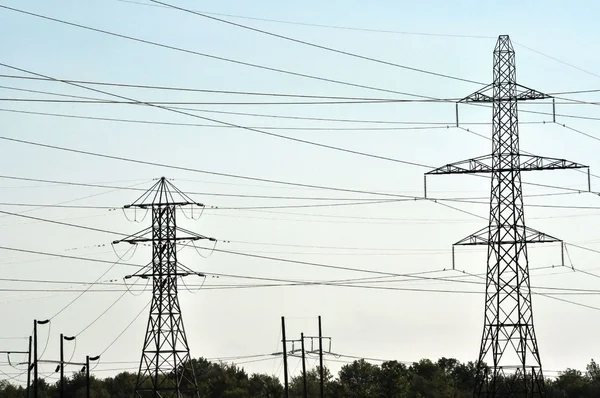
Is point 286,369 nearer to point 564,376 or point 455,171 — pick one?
point 455,171

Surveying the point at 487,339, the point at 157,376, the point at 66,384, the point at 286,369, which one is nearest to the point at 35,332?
the point at 157,376

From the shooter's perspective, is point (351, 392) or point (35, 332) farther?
point (351, 392)

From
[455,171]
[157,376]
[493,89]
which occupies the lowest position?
[157,376]

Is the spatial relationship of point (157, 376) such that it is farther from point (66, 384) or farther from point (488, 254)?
point (66, 384)

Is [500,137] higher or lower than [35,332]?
higher

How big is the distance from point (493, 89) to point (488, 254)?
8523 mm

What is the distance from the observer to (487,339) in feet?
257

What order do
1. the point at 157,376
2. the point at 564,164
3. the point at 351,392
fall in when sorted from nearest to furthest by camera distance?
the point at 564,164 < the point at 157,376 < the point at 351,392

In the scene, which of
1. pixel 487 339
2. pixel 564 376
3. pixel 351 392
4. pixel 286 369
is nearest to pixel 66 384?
pixel 351 392

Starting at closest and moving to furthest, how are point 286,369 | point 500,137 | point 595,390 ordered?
1. point 500,137
2. point 286,369
3. point 595,390

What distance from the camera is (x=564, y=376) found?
625 feet

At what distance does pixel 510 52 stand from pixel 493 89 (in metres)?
2.36

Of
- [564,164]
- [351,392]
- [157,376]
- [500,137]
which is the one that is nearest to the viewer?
[564,164]

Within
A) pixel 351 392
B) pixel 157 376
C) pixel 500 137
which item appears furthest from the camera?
pixel 351 392
